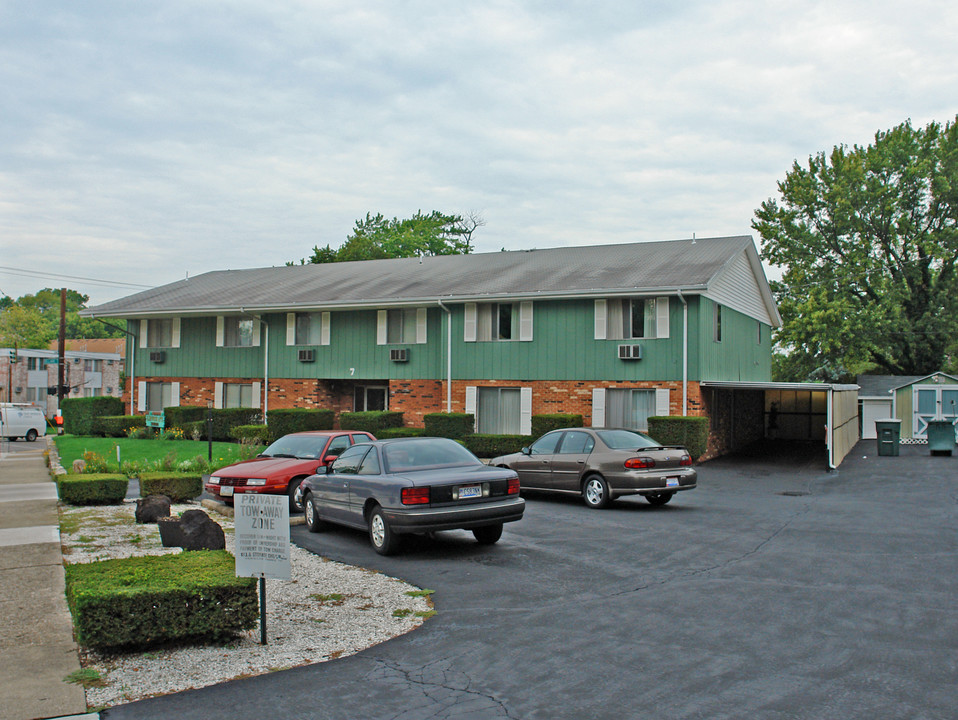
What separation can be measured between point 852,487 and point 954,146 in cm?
2856

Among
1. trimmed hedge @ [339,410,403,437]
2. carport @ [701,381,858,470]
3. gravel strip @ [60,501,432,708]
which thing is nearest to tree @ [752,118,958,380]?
carport @ [701,381,858,470]

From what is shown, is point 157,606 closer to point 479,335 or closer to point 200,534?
point 200,534

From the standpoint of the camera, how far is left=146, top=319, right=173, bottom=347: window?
3356 centimetres

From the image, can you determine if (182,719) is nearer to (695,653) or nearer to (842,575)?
(695,653)

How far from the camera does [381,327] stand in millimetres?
28266

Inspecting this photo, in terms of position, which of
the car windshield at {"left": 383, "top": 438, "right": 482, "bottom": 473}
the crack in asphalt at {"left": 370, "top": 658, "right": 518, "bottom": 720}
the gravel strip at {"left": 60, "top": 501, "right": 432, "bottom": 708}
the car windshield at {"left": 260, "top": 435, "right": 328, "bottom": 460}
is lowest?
the gravel strip at {"left": 60, "top": 501, "right": 432, "bottom": 708}

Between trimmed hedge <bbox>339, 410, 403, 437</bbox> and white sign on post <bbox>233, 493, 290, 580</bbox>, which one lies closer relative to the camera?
white sign on post <bbox>233, 493, 290, 580</bbox>

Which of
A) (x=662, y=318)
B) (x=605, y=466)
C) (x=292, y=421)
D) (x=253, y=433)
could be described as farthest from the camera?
(x=253, y=433)

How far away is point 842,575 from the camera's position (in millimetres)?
8523

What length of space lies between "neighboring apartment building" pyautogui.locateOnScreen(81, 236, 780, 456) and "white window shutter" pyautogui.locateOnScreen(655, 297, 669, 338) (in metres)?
0.04

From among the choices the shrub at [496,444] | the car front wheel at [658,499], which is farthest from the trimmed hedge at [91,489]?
the shrub at [496,444]

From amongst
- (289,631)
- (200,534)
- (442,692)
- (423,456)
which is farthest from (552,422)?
(442,692)

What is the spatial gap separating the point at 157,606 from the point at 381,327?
2248 centimetres

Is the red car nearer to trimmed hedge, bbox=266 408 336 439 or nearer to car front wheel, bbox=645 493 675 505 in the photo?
car front wheel, bbox=645 493 675 505
